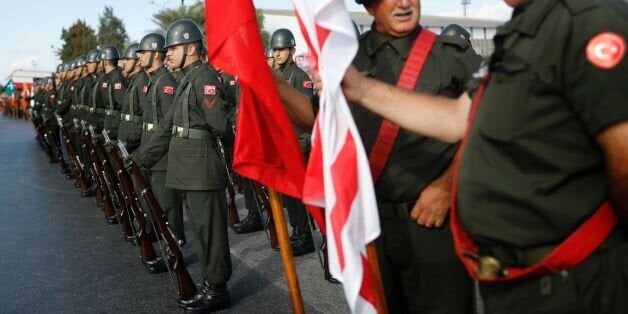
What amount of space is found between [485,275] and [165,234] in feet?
13.5

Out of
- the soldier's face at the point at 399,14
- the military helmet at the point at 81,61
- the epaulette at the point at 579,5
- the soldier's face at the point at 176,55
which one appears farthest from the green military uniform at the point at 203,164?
the military helmet at the point at 81,61

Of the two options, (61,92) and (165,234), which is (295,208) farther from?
(61,92)

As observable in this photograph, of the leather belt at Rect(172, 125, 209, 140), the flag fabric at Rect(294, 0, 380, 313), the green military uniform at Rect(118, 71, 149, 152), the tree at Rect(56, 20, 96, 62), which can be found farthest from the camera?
the tree at Rect(56, 20, 96, 62)

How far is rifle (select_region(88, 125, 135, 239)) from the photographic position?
313 inches

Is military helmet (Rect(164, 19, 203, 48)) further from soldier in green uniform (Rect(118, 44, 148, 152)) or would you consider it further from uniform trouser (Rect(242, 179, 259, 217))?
uniform trouser (Rect(242, 179, 259, 217))

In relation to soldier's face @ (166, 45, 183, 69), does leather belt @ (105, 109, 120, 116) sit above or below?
below

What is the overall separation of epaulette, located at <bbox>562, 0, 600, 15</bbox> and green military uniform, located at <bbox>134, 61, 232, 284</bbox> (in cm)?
395

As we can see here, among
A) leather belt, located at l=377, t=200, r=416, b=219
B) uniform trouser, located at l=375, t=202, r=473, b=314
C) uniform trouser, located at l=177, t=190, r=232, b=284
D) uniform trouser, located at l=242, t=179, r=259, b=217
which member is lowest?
uniform trouser, located at l=242, t=179, r=259, b=217

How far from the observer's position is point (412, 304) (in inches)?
109

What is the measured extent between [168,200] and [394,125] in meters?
4.90

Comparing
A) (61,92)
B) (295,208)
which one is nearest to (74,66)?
(61,92)

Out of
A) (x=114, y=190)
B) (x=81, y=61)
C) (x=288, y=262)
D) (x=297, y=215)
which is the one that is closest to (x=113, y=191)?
(x=114, y=190)

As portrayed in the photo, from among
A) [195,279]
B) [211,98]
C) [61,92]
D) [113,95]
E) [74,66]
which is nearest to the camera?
[211,98]

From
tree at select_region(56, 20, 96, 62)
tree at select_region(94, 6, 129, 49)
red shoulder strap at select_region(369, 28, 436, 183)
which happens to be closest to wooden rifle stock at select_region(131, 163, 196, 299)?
red shoulder strap at select_region(369, 28, 436, 183)
